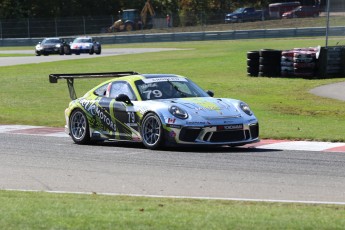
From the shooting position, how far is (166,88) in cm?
1528

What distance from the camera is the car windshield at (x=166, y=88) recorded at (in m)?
15.1

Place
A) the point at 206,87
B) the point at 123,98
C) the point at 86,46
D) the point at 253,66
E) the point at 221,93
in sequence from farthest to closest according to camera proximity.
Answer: the point at 86,46
the point at 253,66
the point at 206,87
the point at 221,93
the point at 123,98

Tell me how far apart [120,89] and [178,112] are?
1.69 m

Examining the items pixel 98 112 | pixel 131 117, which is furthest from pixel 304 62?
pixel 131 117

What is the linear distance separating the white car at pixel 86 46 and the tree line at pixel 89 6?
3248cm

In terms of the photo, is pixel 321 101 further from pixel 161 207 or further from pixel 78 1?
pixel 78 1

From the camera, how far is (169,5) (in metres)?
102

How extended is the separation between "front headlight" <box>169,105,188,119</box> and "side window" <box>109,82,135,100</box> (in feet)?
3.66

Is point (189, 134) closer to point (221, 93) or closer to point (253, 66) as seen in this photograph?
point (221, 93)

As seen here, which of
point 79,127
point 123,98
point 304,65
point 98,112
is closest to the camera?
point 123,98

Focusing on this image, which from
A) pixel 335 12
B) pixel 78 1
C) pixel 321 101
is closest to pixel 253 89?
pixel 321 101

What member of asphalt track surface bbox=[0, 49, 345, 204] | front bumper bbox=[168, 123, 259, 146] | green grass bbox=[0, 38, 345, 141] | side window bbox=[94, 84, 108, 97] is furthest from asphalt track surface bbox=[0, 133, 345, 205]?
green grass bbox=[0, 38, 345, 141]

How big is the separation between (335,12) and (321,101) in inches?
457

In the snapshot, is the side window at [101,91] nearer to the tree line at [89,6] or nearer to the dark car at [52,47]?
the dark car at [52,47]
